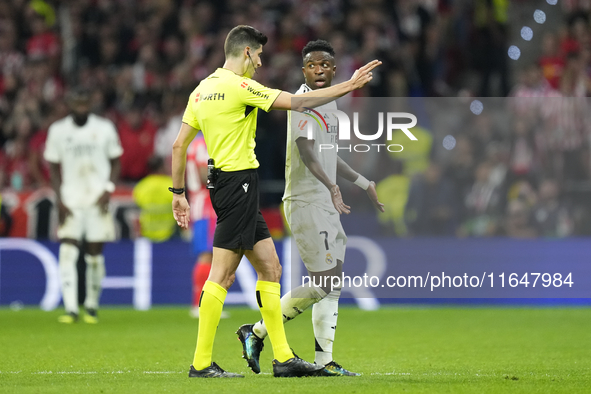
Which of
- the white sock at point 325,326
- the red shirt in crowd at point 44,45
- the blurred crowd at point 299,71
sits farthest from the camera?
the red shirt in crowd at point 44,45

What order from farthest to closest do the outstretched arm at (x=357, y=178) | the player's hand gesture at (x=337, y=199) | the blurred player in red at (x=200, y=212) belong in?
the blurred player in red at (x=200, y=212), the outstretched arm at (x=357, y=178), the player's hand gesture at (x=337, y=199)

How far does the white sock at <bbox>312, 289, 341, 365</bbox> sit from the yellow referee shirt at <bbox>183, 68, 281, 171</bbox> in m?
1.18

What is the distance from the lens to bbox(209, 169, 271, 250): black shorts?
6184mm

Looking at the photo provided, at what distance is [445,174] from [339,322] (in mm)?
3466

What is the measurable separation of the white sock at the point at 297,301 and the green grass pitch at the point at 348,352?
0.33 m

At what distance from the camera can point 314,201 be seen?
6734 millimetres

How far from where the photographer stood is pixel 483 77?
15.5 m

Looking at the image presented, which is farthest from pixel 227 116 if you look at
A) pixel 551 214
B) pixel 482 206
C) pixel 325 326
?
pixel 551 214

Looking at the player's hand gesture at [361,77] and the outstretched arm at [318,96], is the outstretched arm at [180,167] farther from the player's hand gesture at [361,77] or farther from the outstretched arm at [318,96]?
the player's hand gesture at [361,77]

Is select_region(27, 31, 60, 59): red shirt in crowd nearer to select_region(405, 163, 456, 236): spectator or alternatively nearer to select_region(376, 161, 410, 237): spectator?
select_region(376, 161, 410, 237): spectator

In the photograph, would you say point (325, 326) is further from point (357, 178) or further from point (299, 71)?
point (299, 71)

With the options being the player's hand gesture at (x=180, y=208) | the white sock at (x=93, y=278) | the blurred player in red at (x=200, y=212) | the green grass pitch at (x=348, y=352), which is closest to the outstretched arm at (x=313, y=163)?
the player's hand gesture at (x=180, y=208)

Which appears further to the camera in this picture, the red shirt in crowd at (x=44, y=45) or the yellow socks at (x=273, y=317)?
the red shirt in crowd at (x=44, y=45)

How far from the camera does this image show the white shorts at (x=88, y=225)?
11109mm
